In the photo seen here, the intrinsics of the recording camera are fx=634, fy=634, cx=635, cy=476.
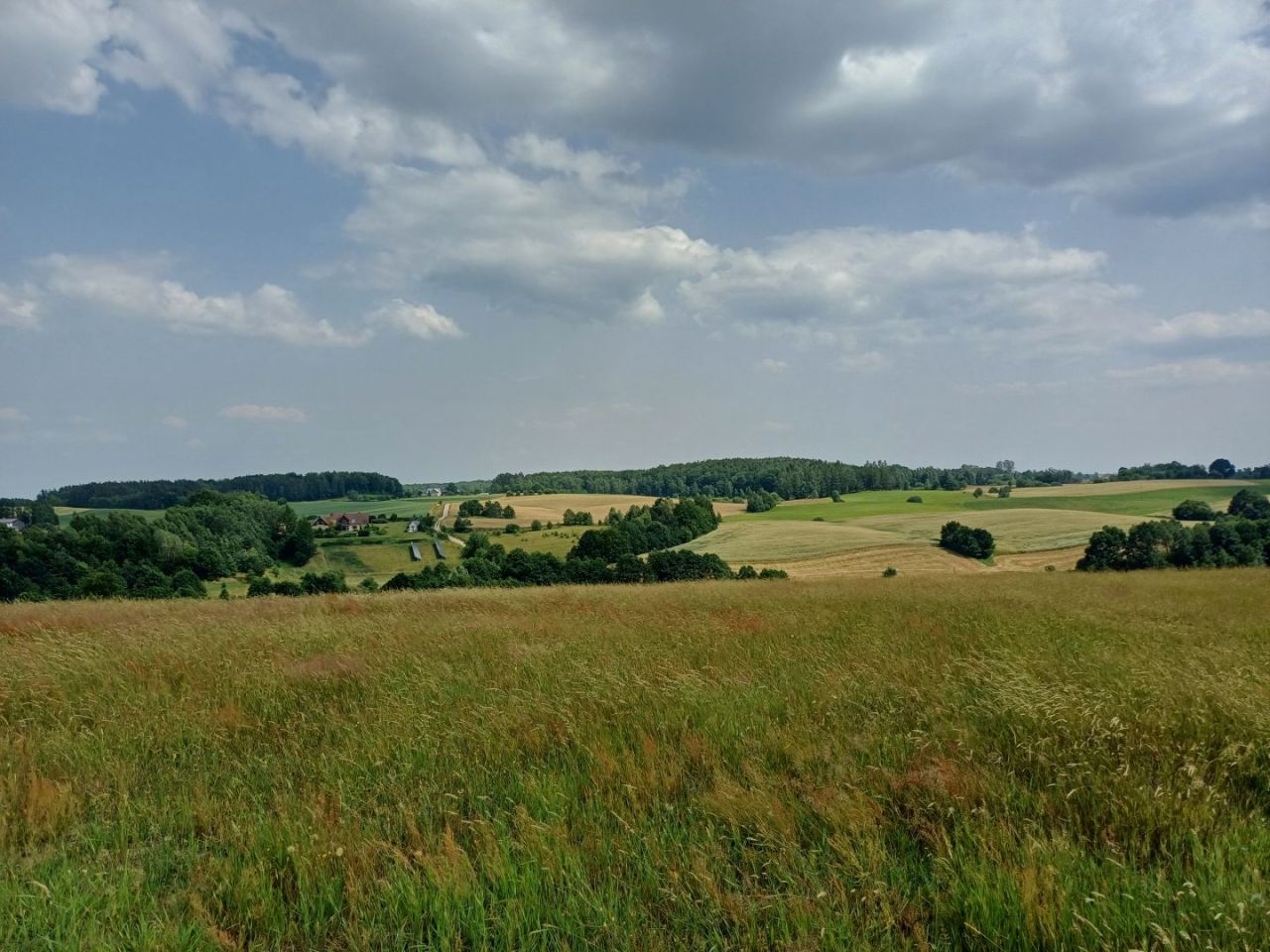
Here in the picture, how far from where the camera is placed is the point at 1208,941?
238 centimetres

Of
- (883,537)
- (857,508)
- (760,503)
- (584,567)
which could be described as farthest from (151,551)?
(857,508)

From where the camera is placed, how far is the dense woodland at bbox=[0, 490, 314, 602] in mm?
46656

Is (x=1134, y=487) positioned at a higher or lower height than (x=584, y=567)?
higher

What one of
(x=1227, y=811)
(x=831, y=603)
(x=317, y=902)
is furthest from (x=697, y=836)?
(x=831, y=603)

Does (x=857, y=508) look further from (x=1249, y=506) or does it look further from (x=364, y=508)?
(x=364, y=508)

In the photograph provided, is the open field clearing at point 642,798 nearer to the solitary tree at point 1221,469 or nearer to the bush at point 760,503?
the bush at point 760,503

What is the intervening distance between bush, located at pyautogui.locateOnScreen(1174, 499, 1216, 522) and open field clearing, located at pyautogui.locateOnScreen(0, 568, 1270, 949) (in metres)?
72.1

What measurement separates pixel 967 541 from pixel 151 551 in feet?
246

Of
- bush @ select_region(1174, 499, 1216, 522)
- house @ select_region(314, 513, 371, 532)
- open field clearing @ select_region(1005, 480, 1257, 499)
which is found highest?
open field clearing @ select_region(1005, 480, 1257, 499)

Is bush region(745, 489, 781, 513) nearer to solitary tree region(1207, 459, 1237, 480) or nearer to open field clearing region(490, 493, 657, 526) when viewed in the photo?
open field clearing region(490, 493, 657, 526)

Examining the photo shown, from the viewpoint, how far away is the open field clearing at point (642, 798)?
2854 mm

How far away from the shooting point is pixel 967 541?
55.7 metres

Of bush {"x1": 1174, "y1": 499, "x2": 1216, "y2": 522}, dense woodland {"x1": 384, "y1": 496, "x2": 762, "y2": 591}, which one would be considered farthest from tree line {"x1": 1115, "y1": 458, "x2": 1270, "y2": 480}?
dense woodland {"x1": 384, "y1": 496, "x2": 762, "y2": 591}

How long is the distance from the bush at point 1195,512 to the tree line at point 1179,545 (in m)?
10.1
